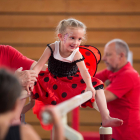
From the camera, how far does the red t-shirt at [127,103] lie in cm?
207

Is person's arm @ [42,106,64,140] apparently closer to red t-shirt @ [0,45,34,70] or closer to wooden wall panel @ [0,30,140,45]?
red t-shirt @ [0,45,34,70]

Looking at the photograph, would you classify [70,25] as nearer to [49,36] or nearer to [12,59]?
[12,59]

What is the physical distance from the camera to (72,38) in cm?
140

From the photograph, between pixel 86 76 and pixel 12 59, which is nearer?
pixel 86 76

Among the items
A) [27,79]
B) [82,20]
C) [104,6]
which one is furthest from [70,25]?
[104,6]

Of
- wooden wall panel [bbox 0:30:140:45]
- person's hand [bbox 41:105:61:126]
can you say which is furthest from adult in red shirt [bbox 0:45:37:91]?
wooden wall panel [bbox 0:30:140:45]

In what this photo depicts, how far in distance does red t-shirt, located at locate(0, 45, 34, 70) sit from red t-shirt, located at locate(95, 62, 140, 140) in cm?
87

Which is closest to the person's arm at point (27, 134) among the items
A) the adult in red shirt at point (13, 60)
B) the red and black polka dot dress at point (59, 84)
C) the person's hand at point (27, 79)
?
the person's hand at point (27, 79)

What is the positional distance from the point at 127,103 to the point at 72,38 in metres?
1.05

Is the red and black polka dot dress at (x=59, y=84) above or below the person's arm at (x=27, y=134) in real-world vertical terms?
above

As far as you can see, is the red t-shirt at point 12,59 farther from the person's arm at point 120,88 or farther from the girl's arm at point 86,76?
the person's arm at point 120,88

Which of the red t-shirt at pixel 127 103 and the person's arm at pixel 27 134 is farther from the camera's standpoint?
the red t-shirt at pixel 127 103

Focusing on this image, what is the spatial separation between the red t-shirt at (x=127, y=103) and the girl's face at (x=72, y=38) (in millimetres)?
855

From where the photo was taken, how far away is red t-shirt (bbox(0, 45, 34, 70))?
1.69 m
